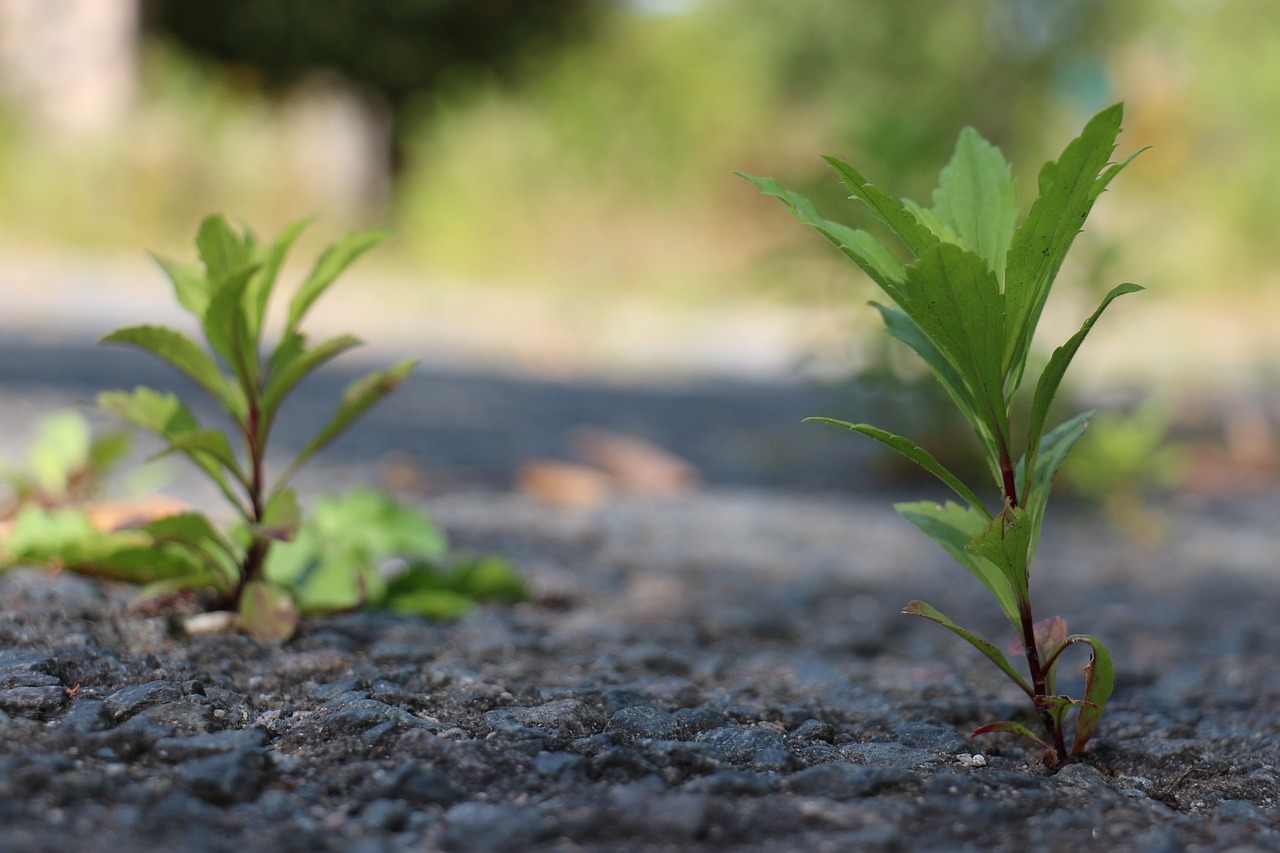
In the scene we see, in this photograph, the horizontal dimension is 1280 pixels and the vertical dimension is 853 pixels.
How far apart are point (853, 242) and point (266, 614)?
76 centimetres

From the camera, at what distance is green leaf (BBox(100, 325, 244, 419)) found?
3.51 feet

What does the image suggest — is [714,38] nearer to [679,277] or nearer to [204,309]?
[679,277]

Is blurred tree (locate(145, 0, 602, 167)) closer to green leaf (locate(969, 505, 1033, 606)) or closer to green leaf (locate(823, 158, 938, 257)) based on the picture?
green leaf (locate(823, 158, 938, 257))

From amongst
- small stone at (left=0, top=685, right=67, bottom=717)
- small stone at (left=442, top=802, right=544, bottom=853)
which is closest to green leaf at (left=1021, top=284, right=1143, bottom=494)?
small stone at (left=442, top=802, right=544, bottom=853)

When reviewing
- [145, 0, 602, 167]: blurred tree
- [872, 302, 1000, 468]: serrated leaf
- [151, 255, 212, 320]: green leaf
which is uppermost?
[145, 0, 602, 167]: blurred tree

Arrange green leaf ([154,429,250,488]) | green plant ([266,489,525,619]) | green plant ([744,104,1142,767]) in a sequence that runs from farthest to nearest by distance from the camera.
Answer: green plant ([266,489,525,619]) < green leaf ([154,429,250,488]) < green plant ([744,104,1142,767])

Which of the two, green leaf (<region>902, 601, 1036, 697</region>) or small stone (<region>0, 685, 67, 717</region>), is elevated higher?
green leaf (<region>902, 601, 1036, 697</region>)

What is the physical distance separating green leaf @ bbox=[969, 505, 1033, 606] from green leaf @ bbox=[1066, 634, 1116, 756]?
0.07 metres

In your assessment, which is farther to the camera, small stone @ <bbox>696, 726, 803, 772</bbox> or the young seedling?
the young seedling

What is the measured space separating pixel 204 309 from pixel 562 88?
1074 cm

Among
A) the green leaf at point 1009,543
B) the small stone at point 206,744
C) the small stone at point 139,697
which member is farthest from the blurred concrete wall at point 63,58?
the green leaf at point 1009,543

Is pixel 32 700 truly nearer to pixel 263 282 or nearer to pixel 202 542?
pixel 202 542

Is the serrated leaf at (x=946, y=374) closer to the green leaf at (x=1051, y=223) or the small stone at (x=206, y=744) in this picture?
the green leaf at (x=1051, y=223)

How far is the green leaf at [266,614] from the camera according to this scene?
121cm
